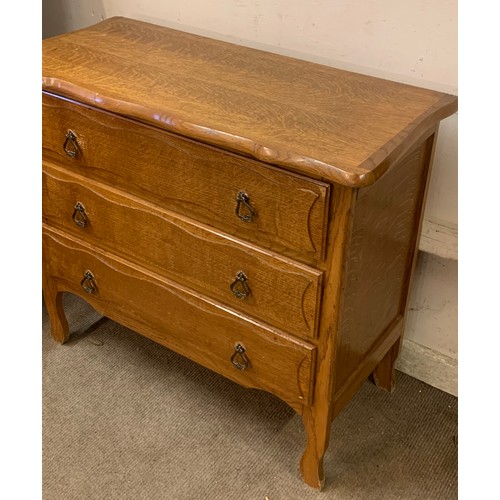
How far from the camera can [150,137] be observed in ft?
4.51

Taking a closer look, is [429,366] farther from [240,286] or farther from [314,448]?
[240,286]

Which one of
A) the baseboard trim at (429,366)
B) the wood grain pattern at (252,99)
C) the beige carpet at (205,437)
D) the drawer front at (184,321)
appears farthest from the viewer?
the baseboard trim at (429,366)

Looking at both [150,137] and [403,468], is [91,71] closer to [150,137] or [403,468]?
[150,137]

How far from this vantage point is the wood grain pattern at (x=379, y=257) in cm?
131

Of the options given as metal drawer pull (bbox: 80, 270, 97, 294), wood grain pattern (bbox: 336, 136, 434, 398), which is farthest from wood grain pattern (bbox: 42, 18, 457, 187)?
metal drawer pull (bbox: 80, 270, 97, 294)

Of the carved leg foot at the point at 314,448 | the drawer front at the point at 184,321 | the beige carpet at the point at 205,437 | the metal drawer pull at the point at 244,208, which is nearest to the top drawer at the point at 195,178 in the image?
the metal drawer pull at the point at 244,208

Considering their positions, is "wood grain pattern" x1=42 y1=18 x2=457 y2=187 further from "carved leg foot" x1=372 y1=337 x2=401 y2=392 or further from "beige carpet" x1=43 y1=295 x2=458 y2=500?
"beige carpet" x1=43 y1=295 x2=458 y2=500

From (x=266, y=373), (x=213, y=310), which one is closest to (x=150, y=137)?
(x=213, y=310)

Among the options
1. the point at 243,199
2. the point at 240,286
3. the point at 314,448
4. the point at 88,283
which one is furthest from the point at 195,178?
the point at 314,448

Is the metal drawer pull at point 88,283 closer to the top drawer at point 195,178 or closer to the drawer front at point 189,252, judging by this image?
the drawer front at point 189,252

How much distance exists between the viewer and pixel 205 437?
5.64 ft

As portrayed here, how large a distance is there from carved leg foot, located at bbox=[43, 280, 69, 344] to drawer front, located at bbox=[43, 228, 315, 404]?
0.06 metres

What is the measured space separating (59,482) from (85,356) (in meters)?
0.44

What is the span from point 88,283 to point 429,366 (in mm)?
968
